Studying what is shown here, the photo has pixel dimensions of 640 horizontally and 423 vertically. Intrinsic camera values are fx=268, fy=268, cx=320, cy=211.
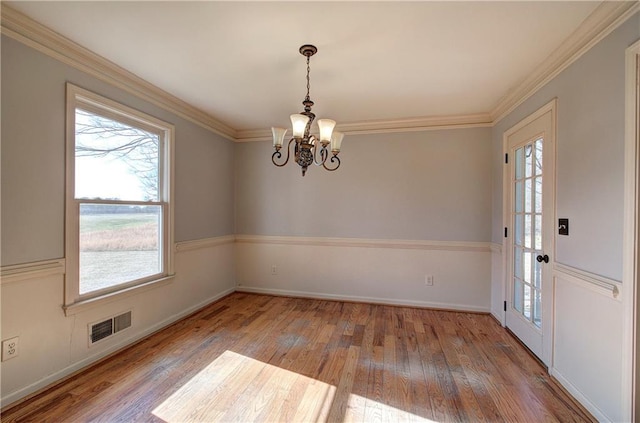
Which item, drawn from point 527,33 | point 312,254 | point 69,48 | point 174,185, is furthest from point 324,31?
point 312,254

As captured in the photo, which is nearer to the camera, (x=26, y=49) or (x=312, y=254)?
(x=26, y=49)

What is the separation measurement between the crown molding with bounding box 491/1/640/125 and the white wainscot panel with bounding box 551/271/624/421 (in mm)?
1545

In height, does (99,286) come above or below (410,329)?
above

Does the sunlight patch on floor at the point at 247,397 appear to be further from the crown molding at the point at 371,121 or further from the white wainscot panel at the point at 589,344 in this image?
the crown molding at the point at 371,121

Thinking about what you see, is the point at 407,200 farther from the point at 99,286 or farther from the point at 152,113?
the point at 99,286

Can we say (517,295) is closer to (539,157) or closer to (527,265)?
(527,265)

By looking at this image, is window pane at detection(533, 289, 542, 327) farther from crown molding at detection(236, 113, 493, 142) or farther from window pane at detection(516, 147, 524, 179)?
crown molding at detection(236, 113, 493, 142)

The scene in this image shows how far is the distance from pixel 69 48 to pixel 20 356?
2.18 m

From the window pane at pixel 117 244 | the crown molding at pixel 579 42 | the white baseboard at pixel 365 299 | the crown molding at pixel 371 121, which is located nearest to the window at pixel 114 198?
the window pane at pixel 117 244

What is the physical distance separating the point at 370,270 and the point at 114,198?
119 inches

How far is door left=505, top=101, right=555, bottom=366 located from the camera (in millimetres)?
2158

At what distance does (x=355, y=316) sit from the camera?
10.8ft

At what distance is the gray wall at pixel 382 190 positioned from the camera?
3.42m

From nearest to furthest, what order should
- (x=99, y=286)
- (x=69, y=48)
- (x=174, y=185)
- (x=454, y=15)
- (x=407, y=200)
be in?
(x=454, y=15) < (x=69, y=48) < (x=99, y=286) < (x=174, y=185) < (x=407, y=200)
